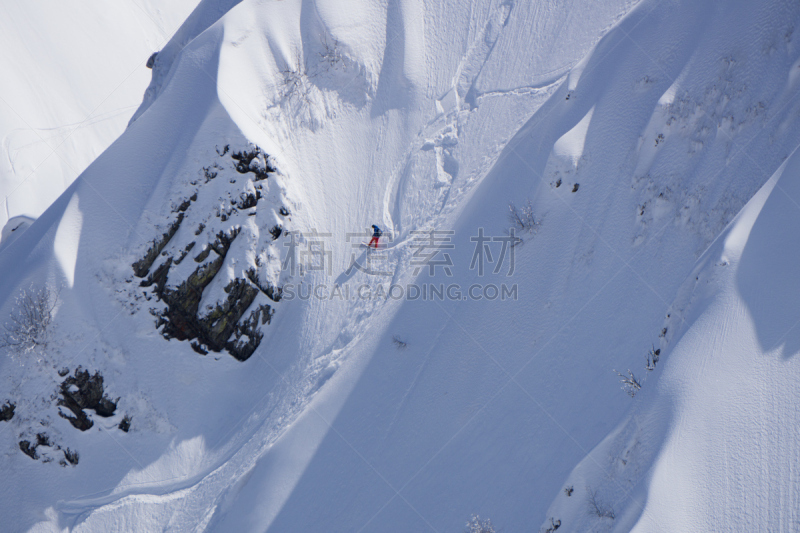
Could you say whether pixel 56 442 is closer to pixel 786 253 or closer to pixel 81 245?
pixel 81 245

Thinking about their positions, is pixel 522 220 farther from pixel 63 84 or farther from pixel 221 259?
pixel 63 84

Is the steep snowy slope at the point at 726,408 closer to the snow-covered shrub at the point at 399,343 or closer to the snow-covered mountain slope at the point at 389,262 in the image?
the snow-covered mountain slope at the point at 389,262

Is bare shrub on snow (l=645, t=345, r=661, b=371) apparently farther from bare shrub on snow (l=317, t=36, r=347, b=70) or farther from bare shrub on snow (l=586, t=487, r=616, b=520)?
bare shrub on snow (l=317, t=36, r=347, b=70)

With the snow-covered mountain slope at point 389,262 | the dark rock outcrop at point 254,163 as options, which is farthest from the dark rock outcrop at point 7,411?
the dark rock outcrop at point 254,163

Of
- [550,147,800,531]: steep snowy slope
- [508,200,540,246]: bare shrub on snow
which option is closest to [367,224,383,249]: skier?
[508,200,540,246]: bare shrub on snow

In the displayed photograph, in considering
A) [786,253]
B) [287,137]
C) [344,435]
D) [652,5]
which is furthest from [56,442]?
[652,5]

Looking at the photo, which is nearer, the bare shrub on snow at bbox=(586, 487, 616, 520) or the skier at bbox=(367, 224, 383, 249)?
the bare shrub on snow at bbox=(586, 487, 616, 520)
